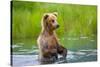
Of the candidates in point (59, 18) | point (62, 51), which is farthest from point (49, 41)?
point (59, 18)

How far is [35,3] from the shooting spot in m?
2.73

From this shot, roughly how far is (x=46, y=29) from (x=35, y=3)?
1.23ft

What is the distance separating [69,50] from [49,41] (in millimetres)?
323

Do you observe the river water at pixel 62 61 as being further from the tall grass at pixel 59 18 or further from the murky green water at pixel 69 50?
the tall grass at pixel 59 18

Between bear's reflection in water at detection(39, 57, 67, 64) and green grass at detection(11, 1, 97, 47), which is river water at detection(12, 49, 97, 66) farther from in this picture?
green grass at detection(11, 1, 97, 47)

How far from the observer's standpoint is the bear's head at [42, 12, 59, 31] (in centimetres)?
277

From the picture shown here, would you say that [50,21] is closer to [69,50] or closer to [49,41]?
[49,41]

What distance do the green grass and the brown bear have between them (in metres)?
0.06

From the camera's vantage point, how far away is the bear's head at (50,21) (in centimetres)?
277

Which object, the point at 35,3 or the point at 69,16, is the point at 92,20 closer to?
the point at 69,16

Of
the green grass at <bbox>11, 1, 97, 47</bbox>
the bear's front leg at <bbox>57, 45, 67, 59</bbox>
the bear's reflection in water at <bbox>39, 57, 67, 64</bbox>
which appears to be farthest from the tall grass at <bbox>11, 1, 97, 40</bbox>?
the bear's reflection in water at <bbox>39, 57, 67, 64</bbox>

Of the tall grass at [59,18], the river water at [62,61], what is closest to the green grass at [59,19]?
the tall grass at [59,18]

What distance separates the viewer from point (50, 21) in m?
2.79
